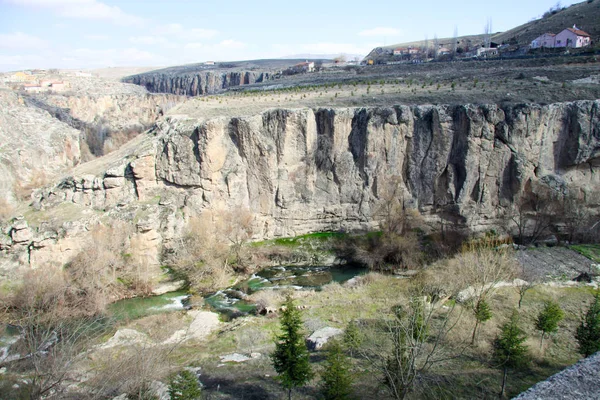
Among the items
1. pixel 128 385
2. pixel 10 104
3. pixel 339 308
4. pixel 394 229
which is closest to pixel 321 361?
pixel 339 308

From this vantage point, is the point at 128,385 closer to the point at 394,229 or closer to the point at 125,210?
the point at 125,210

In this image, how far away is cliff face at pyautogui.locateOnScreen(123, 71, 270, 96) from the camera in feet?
294

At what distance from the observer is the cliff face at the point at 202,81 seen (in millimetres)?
89594

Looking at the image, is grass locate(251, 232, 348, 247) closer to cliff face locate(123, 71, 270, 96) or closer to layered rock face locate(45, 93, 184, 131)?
layered rock face locate(45, 93, 184, 131)

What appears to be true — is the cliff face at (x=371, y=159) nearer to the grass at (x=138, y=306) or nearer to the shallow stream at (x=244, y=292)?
the shallow stream at (x=244, y=292)

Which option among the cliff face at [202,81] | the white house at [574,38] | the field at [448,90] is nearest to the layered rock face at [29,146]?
the field at [448,90]

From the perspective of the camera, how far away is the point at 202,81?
3863 inches

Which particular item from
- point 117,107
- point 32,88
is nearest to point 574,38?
point 117,107

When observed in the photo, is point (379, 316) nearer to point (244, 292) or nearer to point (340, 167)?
point (244, 292)

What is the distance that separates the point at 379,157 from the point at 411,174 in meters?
2.49

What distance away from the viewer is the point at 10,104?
44875 millimetres

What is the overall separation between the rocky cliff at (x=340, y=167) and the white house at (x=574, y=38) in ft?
81.0

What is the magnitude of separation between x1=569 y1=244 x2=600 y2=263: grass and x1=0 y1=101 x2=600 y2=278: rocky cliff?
392 centimetres

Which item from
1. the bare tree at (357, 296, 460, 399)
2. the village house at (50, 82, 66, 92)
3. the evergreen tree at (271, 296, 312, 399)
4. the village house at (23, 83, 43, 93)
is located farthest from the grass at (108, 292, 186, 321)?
the village house at (50, 82, 66, 92)
